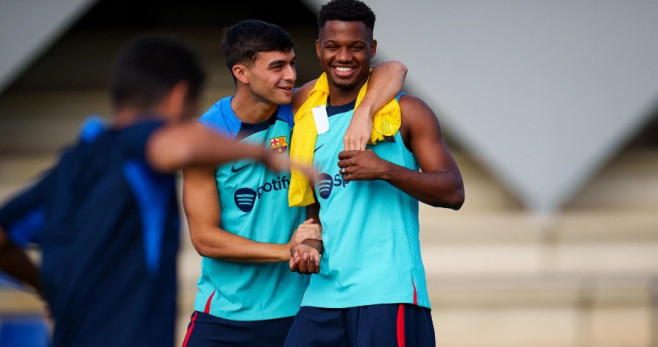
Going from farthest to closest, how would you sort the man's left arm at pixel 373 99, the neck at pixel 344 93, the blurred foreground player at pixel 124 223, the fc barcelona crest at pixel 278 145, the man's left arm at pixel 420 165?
the fc barcelona crest at pixel 278 145
the neck at pixel 344 93
the man's left arm at pixel 373 99
the man's left arm at pixel 420 165
the blurred foreground player at pixel 124 223

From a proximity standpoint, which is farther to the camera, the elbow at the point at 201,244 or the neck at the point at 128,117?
the elbow at the point at 201,244

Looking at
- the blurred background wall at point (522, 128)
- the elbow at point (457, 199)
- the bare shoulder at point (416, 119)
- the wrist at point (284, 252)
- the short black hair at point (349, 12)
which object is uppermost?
the blurred background wall at point (522, 128)

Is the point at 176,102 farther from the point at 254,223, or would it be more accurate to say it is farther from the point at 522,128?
the point at 522,128

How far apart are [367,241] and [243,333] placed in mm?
678

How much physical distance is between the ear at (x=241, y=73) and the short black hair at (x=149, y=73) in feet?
3.80

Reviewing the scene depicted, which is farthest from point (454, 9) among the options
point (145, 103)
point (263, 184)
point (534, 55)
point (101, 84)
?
point (145, 103)

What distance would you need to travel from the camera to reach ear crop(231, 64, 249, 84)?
427 centimetres

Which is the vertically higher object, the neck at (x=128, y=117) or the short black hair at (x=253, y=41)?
the short black hair at (x=253, y=41)

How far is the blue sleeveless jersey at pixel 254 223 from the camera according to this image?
166 inches

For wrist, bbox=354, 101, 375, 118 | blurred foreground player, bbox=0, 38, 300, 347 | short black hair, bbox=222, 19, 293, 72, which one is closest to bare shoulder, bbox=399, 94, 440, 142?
wrist, bbox=354, 101, 375, 118

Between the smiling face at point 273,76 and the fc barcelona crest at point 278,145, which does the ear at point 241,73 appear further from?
the fc barcelona crest at point 278,145

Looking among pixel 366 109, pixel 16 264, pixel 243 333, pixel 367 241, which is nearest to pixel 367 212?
pixel 367 241

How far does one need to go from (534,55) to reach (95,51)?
4478 mm

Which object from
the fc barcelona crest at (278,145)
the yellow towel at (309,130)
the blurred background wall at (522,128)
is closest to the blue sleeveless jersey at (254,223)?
the fc barcelona crest at (278,145)
